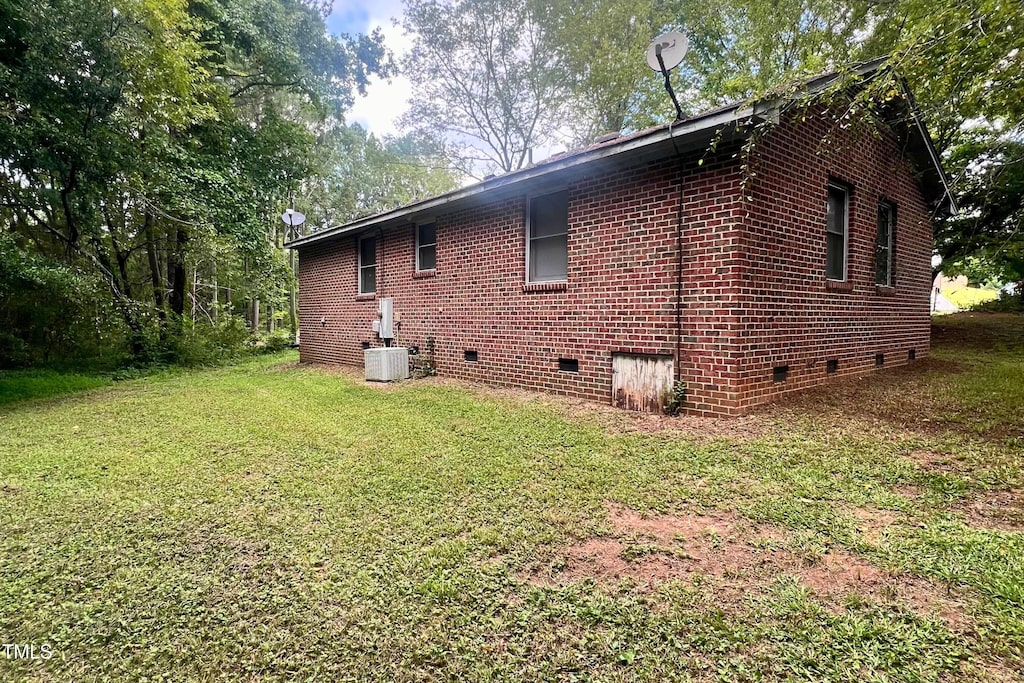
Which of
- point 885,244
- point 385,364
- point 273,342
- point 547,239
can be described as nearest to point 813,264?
point 885,244

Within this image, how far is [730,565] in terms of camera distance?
7.53 feet

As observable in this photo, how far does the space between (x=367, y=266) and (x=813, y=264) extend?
833cm

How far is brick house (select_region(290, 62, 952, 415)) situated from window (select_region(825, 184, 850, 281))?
28mm

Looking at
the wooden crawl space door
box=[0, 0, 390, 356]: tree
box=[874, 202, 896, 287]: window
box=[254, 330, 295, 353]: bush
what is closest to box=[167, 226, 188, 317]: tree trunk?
box=[0, 0, 390, 356]: tree

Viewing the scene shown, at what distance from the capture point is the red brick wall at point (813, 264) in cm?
506

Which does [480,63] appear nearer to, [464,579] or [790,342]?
[790,342]

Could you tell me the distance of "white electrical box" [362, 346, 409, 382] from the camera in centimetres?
815

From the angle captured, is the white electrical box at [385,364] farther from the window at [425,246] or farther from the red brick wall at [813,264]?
the red brick wall at [813,264]

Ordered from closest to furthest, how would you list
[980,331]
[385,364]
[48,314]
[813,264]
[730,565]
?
[730,565] < [813,264] < [385,364] < [48,314] < [980,331]

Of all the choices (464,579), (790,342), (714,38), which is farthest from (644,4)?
(464,579)

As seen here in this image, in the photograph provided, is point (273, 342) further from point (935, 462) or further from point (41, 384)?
point (935, 462)

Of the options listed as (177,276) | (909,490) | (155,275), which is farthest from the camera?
(177,276)

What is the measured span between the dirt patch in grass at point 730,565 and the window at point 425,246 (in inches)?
269

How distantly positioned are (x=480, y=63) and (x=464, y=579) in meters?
21.3
